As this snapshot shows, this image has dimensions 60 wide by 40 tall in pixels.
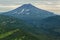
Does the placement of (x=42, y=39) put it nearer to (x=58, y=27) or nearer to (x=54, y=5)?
(x=58, y=27)

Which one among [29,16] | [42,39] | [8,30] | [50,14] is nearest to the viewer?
[42,39]

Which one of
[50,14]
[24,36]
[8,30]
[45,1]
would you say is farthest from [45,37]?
[45,1]

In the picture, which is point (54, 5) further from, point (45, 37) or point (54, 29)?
point (45, 37)

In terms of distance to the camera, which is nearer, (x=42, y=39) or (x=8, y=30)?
(x=42, y=39)

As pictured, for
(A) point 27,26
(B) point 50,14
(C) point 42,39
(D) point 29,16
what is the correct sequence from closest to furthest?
(C) point 42,39
(A) point 27,26
(D) point 29,16
(B) point 50,14

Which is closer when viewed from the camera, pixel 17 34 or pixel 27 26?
pixel 17 34

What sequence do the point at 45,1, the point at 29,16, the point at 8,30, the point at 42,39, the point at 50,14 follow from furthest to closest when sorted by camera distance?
the point at 45,1 < the point at 50,14 < the point at 29,16 < the point at 8,30 < the point at 42,39

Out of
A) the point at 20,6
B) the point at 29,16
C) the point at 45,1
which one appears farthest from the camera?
the point at 45,1

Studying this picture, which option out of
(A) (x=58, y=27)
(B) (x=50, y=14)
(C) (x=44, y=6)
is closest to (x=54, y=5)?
(C) (x=44, y=6)
